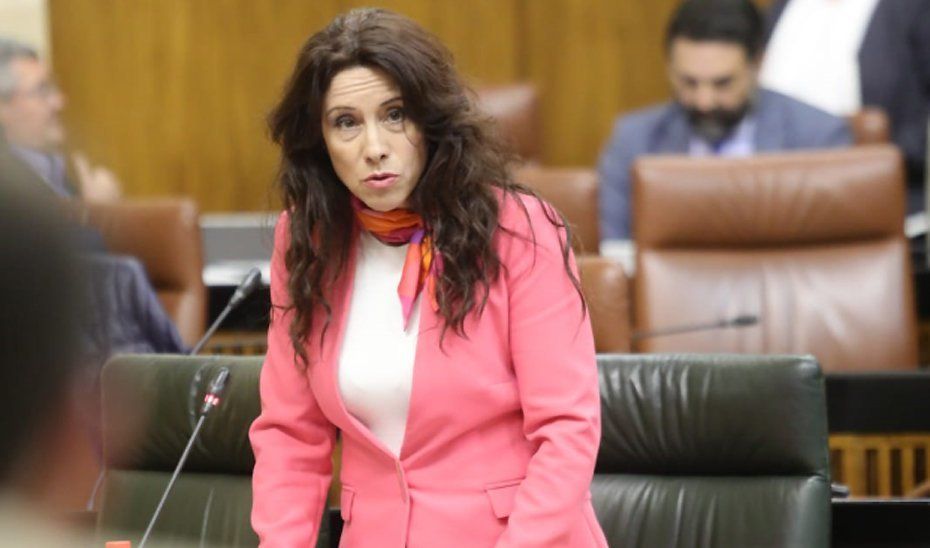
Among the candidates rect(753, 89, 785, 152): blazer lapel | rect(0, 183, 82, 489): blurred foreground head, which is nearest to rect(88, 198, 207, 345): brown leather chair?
rect(753, 89, 785, 152): blazer lapel

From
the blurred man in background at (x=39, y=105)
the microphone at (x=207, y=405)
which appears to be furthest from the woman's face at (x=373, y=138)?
the blurred man in background at (x=39, y=105)

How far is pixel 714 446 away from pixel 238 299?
2.56ft

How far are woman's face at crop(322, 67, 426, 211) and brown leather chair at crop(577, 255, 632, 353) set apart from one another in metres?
0.90

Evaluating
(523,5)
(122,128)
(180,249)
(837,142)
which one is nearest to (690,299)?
(837,142)

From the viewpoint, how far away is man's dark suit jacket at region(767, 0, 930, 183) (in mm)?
4574

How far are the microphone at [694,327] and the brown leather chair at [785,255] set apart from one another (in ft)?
0.11

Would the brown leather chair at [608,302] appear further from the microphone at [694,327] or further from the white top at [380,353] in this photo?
the white top at [380,353]

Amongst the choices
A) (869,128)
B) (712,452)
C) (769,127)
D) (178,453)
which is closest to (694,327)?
(712,452)

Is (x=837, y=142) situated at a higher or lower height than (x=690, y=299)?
higher

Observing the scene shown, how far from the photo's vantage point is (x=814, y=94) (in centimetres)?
465

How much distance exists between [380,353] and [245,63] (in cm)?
410

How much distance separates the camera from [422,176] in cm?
169

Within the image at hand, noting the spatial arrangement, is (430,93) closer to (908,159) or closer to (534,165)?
(534,165)

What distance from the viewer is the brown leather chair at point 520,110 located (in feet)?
15.0
